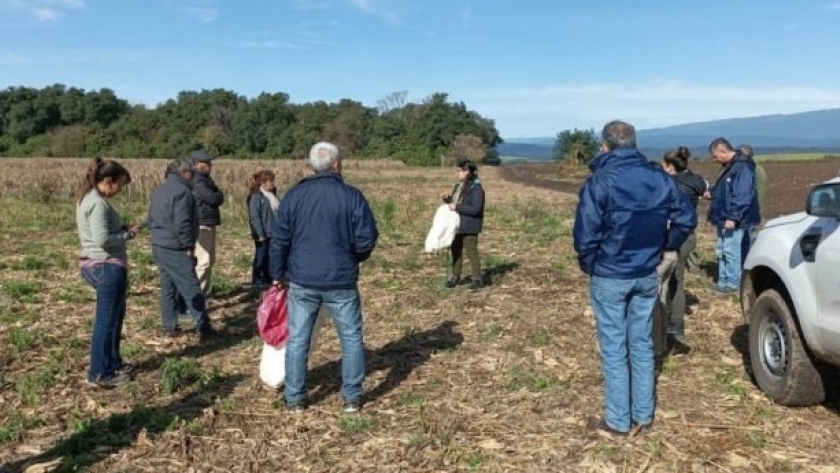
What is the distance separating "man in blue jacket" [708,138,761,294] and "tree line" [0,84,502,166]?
70.9 metres

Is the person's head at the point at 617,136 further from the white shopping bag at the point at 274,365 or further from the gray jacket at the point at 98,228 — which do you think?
the gray jacket at the point at 98,228

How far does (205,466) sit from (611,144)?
3.34m

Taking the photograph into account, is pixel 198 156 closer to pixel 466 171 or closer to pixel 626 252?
pixel 466 171

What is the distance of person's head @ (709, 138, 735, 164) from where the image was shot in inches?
356

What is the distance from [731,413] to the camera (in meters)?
5.34

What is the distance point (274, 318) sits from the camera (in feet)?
18.4

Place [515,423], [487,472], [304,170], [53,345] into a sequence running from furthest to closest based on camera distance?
[304,170], [53,345], [515,423], [487,472]

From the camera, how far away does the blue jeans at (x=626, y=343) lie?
4.69 meters

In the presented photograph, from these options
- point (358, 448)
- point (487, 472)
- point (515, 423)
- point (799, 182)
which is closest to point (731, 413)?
point (515, 423)

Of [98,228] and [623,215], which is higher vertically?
[623,215]

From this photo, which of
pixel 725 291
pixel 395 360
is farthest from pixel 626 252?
pixel 725 291

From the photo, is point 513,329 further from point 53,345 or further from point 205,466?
point 53,345

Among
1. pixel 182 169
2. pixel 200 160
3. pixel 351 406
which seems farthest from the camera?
pixel 200 160

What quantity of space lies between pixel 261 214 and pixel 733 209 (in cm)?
610
